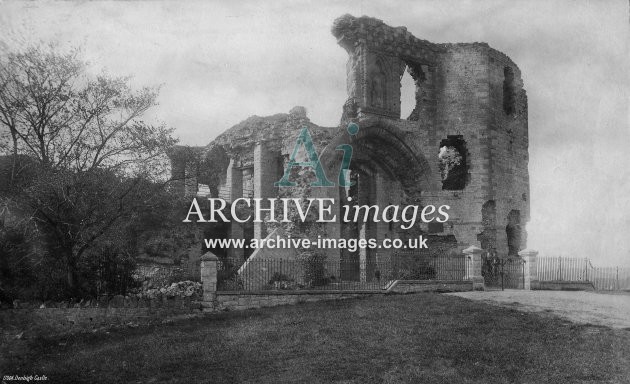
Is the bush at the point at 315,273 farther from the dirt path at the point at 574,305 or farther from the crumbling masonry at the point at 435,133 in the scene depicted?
the dirt path at the point at 574,305

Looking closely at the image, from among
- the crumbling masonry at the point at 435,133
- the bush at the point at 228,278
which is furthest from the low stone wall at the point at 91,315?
the crumbling masonry at the point at 435,133

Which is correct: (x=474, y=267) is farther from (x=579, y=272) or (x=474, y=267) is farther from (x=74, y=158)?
(x=74, y=158)

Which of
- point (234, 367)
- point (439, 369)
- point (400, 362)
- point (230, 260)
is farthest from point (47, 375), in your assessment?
point (230, 260)

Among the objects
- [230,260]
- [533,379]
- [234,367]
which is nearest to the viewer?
[533,379]

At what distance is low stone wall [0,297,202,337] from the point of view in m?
11.3

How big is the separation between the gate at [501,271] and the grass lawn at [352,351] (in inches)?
279

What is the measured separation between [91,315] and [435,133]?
45.4 feet

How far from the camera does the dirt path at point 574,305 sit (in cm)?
1024

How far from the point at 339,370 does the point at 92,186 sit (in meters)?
8.72

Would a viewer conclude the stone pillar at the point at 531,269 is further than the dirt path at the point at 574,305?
Yes

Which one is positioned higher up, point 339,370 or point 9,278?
point 9,278

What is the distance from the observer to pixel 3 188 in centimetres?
1278

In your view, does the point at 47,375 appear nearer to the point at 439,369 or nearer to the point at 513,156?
the point at 439,369

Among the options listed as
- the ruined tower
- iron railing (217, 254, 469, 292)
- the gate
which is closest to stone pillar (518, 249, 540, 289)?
the gate
